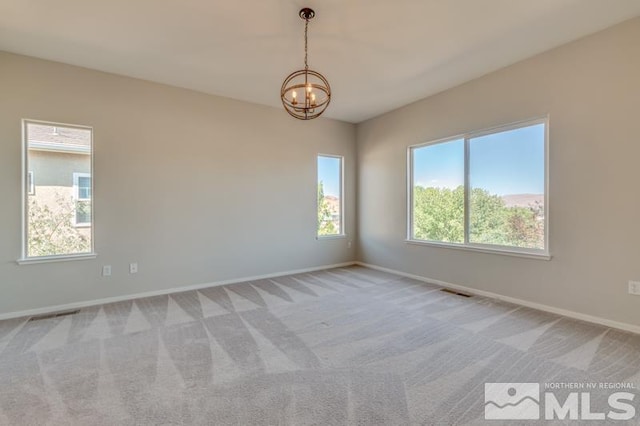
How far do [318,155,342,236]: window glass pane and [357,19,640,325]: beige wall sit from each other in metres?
2.41

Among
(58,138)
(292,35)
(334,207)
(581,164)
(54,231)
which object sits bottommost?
(54,231)

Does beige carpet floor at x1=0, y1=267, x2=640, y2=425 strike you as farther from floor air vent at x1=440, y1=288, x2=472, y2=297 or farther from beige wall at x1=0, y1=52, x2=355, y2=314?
beige wall at x1=0, y1=52, x2=355, y2=314

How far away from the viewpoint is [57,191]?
3621mm

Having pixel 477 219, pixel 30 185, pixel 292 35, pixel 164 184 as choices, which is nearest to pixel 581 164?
pixel 477 219

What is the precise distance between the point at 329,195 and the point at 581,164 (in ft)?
12.5

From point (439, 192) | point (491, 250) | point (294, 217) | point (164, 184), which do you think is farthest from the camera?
point (294, 217)

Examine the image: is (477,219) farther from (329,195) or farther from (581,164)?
(329,195)

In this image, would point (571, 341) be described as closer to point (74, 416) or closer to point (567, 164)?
point (567, 164)

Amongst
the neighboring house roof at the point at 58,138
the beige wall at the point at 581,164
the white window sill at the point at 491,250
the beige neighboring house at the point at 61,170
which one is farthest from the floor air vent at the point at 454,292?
the neighboring house roof at the point at 58,138

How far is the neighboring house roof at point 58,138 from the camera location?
349 cm

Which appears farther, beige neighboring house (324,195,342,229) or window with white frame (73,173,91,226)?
beige neighboring house (324,195,342,229)

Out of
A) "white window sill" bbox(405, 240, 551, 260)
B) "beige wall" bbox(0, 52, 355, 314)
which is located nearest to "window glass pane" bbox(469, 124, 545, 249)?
"white window sill" bbox(405, 240, 551, 260)

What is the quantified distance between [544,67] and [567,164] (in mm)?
1165

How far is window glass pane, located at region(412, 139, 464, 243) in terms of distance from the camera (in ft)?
14.5
